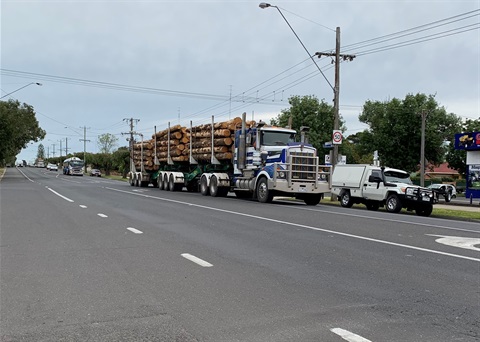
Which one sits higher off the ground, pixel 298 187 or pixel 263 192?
pixel 298 187

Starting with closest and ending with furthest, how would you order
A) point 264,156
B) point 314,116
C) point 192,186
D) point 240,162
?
1. point 264,156
2. point 240,162
3. point 192,186
4. point 314,116

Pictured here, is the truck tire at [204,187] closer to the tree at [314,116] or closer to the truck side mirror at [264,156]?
the truck side mirror at [264,156]

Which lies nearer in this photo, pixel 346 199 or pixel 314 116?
pixel 346 199

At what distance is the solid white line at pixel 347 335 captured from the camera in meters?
4.27

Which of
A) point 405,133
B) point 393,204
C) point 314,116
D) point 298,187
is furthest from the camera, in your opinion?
point 314,116

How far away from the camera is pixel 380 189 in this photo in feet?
67.7

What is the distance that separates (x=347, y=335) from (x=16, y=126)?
2298 inches

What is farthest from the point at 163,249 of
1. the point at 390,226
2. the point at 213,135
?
the point at 213,135

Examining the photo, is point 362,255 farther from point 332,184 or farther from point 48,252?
point 332,184

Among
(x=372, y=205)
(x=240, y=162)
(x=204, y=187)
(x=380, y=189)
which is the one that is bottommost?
(x=372, y=205)

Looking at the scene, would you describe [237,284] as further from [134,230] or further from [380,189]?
[380,189]

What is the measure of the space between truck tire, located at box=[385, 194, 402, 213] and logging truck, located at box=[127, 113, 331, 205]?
273 centimetres

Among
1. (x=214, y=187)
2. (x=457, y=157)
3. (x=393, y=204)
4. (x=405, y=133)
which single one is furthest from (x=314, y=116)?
(x=393, y=204)

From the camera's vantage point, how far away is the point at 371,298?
5.64 meters
